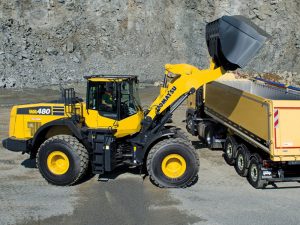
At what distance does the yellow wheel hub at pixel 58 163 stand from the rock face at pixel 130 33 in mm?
27506

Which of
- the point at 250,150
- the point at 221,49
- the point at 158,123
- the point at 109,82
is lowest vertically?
the point at 250,150

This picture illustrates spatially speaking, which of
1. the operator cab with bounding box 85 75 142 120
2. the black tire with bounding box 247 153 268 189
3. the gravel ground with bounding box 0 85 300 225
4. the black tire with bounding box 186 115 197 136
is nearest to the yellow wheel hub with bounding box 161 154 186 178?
the gravel ground with bounding box 0 85 300 225

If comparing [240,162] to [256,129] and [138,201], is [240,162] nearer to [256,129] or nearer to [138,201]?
[256,129]

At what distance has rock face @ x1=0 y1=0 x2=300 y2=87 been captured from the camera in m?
38.8

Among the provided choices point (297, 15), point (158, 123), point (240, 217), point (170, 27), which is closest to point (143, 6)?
point (170, 27)

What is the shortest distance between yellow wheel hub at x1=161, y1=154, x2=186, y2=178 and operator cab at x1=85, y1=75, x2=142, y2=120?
157 cm

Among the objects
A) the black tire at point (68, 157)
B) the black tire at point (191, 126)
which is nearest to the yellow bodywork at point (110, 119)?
the black tire at point (68, 157)

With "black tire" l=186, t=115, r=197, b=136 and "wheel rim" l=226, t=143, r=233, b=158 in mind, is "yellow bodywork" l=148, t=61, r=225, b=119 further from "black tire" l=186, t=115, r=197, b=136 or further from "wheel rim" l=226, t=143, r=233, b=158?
"black tire" l=186, t=115, r=197, b=136

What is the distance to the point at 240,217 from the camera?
8.75 meters

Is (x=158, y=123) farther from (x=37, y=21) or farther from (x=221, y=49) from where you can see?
(x=37, y=21)

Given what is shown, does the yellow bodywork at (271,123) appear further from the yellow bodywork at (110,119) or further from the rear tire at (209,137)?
the rear tire at (209,137)

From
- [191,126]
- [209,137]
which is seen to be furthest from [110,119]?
[191,126]

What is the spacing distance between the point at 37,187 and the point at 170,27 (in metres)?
35.0

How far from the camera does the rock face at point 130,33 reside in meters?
38.8
